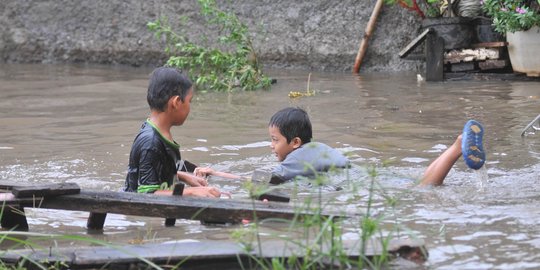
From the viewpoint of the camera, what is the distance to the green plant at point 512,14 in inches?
390

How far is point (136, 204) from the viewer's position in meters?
4.21

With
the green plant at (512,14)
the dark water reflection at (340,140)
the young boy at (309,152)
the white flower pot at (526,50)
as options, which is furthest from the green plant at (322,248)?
the white flower pot at (526,50)

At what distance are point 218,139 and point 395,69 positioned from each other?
17.0 feet

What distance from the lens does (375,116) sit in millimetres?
8445

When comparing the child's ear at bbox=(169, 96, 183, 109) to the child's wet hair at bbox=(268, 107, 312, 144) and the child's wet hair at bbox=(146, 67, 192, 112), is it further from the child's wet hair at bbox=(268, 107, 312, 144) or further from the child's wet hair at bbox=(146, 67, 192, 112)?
the child's wet hair at bbox=(268, 107, 312, 144)

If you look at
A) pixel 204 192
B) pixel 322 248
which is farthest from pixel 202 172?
pixel 322 248

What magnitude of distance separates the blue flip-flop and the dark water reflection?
0.55 feet

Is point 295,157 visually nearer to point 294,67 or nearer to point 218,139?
point 218,139

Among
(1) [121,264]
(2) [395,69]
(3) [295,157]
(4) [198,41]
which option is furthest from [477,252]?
(4) [198,41]

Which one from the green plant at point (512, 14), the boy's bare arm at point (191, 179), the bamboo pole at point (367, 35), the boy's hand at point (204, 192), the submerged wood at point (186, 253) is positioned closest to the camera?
the submerged wood at point (186, 253)

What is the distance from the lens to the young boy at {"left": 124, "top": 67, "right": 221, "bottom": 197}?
16.6 feet

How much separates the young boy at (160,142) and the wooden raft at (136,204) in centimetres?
67

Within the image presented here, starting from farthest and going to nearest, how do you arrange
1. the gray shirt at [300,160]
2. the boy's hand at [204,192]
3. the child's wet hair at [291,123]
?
the child's wet hair at [291,123], the gray shirt at [300,160], the boy's hand at [204,192]

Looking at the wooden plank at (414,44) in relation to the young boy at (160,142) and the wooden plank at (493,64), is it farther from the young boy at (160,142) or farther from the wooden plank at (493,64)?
the young boy at (160,142)
